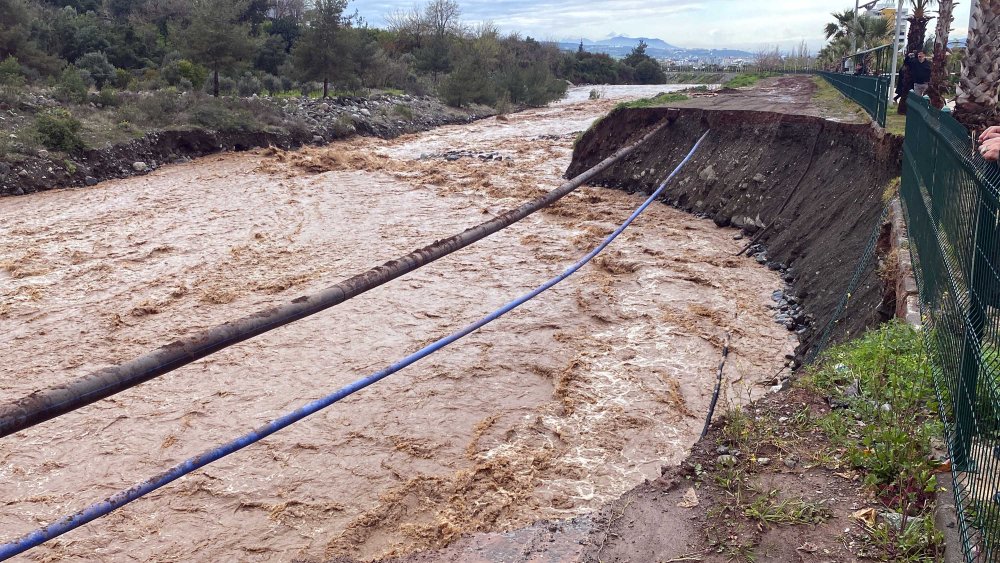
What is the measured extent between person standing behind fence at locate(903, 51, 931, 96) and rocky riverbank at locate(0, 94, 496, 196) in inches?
693

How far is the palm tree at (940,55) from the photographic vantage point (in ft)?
38.8

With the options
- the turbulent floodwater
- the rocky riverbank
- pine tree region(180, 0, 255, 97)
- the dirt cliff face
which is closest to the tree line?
pine tree region(180, 0, 255, 97)

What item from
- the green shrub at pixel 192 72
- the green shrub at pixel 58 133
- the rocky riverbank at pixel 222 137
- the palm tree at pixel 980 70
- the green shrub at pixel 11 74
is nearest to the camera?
the palm tree at pixel 980 70

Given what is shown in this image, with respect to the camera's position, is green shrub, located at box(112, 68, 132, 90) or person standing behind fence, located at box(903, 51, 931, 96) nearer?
person standing behind fence, located at box(903, 51, 931, 96)

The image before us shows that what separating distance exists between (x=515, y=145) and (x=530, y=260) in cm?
1250

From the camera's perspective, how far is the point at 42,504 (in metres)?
5.62

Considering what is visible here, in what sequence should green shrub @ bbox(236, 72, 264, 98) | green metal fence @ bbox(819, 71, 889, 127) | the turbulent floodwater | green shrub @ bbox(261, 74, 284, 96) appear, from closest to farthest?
the turbulent floodwater
green metal fence @ bbox(819, 71, 889, 127)
green shrub @ bbox(236, 72, 264, 98)
green shrub @ bbox(261, 74, 284, 96)

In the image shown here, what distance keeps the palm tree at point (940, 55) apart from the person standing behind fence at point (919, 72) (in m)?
0.33

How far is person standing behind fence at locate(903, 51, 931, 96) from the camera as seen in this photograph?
12.8 meters

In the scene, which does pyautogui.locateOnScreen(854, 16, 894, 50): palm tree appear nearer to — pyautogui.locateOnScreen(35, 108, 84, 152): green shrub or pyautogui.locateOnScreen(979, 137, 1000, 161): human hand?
pyautogui.locateOnScreen(35, 108, 84, 152): green shrub

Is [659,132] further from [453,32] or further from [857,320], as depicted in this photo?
[453,32]

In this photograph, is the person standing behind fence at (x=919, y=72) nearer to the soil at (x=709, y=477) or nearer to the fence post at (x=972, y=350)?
the soil at (x=709, y=477)

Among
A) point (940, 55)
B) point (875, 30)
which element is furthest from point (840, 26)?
point (940, 55)

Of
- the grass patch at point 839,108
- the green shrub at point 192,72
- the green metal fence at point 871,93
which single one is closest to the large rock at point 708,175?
the grass patch at point 839,108
